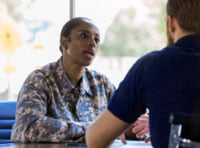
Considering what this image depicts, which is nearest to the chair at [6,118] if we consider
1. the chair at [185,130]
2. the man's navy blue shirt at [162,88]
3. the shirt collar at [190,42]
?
the man's navy blue shirt at [162,88]

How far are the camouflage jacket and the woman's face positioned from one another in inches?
3.9

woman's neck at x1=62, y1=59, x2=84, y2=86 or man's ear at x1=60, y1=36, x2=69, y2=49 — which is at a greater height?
man's ear at x1=60, y1=36, x2=69, y2=49

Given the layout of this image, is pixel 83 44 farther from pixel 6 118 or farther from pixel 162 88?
pixel 162 88

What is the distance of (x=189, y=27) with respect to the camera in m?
1.35

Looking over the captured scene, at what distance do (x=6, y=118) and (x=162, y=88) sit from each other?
1.99 meters

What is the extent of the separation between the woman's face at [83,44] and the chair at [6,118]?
811 mm

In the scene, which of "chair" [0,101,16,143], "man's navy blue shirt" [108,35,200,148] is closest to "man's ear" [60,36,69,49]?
"chair" [0,101,16,143]

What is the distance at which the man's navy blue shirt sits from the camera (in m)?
1.28

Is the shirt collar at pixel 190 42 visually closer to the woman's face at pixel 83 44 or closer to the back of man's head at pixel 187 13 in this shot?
the back of man's head at pixel 187 13

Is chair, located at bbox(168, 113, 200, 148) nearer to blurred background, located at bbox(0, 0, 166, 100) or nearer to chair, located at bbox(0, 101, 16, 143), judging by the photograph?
chair, located at bbox(0, 101, 16, 143)

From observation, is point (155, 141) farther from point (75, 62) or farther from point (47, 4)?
point (47, 4)

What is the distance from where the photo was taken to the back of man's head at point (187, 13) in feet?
4.39

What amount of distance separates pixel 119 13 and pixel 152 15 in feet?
1.04

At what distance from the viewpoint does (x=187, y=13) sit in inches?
52.6
